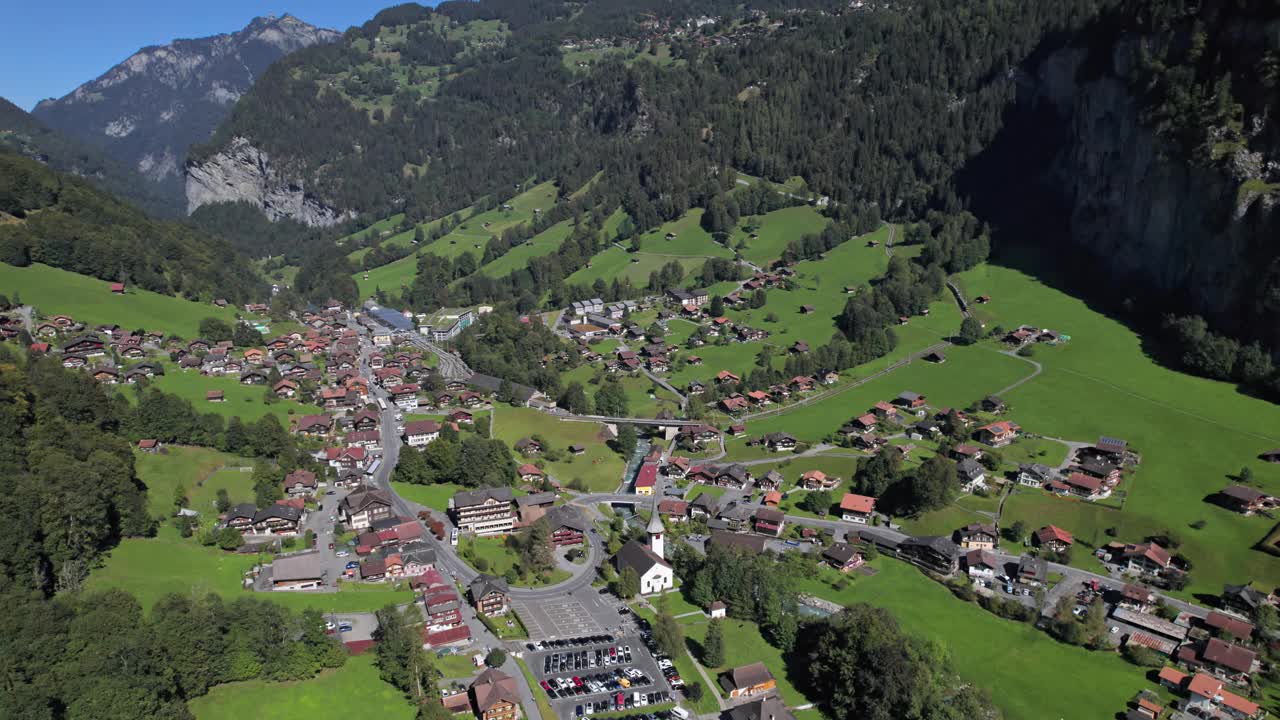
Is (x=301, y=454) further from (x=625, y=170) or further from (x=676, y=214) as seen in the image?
(x=625, y=170)

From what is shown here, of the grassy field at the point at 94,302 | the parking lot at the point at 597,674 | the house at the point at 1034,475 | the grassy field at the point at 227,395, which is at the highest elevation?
the grassy field at the point at 94,302

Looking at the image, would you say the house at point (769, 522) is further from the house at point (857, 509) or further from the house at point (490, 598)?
the house at point (490, 598)

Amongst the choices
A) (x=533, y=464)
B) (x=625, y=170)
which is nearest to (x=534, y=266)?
(x=625, y=170)

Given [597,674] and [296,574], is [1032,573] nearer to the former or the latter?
[597,674]

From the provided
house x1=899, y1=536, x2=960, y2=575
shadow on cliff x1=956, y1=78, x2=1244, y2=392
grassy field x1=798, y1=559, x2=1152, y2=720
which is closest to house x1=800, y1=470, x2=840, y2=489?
house x1=899, y1=536, x2=960, y2=575

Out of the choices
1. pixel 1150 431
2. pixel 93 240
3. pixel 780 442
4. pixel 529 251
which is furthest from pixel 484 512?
pixel 529 251

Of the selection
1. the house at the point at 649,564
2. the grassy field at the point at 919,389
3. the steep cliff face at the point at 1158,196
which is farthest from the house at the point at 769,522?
the steep cliff face at the point at 1158,196
